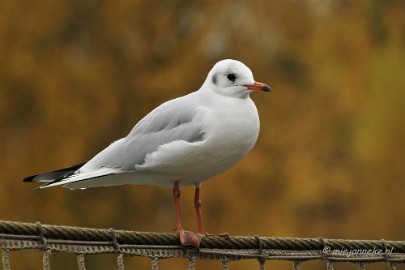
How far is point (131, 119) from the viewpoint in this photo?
10094mm

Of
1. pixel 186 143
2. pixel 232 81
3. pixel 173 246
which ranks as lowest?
pixel 173 246

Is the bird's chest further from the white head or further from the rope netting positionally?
the rope netting

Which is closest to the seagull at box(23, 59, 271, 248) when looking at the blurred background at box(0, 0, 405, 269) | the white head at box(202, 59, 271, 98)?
the white head at box(202, 59, 271, 98)

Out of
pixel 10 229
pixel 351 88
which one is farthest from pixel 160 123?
pixel 351 88

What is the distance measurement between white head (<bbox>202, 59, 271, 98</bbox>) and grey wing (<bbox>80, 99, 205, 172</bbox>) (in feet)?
0.49

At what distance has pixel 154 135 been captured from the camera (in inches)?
179

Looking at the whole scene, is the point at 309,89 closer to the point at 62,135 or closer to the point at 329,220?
the point at 329,220

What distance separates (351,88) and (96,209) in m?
3.25

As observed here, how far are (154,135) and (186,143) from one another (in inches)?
8.6

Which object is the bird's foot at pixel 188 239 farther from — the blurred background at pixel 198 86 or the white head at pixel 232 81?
the blurred background at pixel 198 86

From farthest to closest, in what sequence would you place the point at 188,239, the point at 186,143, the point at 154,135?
the point at 154,135
the point at 186,143
the point at 188,239

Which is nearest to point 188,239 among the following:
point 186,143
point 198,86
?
point 186,143

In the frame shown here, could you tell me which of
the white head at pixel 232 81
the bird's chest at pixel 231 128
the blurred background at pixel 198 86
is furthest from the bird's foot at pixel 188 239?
the blurred background at pixel 198 86

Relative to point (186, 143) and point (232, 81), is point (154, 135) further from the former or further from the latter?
point (232, 81)
